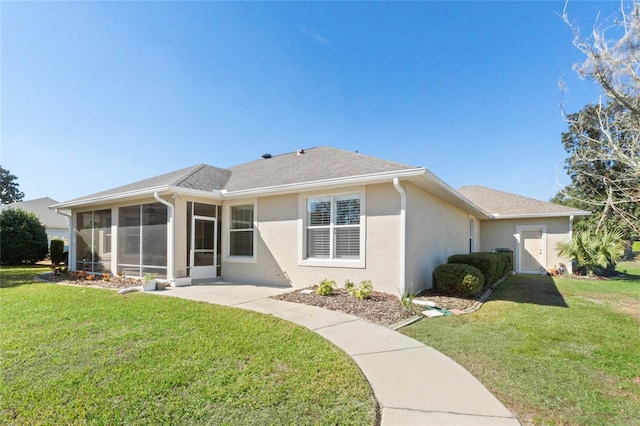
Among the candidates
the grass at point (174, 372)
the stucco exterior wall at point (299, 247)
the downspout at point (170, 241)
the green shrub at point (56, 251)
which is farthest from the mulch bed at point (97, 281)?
the green shrub at point (56, 251)

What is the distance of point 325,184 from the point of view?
8.74 m

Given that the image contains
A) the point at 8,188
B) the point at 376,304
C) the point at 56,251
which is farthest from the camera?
the point at 8,188

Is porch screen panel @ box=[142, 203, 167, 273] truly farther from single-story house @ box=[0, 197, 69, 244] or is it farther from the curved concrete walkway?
single-story house @ box=[0, 197, 69, 244]

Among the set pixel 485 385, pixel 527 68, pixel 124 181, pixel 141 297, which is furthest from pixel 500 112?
pixel 124 181

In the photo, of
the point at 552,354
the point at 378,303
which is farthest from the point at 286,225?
the point at 552,354

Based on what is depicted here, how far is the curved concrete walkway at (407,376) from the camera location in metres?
2.75

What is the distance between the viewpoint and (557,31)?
7.22 meters

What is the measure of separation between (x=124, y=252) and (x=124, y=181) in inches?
261

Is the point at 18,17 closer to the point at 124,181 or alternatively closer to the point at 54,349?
the point at 54,349

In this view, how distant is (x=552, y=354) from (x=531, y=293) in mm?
6553

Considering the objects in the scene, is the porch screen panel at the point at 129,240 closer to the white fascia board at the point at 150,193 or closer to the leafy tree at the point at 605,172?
the white fascia board at the point at 150,193

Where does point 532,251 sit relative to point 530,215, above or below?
below

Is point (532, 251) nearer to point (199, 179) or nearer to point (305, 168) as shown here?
point (305, 168)

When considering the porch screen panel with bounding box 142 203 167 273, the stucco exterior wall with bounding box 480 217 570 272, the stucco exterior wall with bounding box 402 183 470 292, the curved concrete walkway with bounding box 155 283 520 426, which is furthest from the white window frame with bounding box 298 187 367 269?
the stucco exterior wall with bounding box 480 217 570 272
